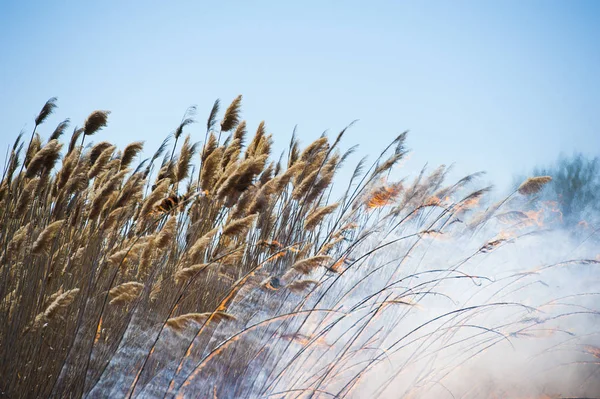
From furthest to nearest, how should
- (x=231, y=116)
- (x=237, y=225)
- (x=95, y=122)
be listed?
(x=231, y=116)
(x=95, y=122)
(x=237, y=225)

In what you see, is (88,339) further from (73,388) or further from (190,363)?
(190,363)

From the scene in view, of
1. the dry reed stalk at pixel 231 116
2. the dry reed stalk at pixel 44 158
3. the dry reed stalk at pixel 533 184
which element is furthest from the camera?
the dry reed stalk at pixel 231 116

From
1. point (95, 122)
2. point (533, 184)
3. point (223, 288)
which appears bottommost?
point (223, 288)

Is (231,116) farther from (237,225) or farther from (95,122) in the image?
(237,225)

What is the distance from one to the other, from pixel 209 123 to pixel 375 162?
A: 53.9 inches

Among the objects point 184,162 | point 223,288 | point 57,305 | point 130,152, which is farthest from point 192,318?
point 130,152

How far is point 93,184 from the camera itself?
4.35 m

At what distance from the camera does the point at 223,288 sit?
3.42 meters

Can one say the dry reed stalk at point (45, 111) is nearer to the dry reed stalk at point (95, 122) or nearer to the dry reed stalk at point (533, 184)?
the dry reed stalk at point (95, 122)

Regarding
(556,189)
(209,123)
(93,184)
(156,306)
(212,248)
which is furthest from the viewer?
(556,189)

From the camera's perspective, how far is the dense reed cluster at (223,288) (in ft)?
7.85

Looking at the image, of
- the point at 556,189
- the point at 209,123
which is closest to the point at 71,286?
the point at 209,123

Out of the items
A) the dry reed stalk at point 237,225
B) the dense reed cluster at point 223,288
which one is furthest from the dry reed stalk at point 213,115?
the dry reed stalk at point 237,225

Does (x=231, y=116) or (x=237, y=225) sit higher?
(x=231, y=116)
